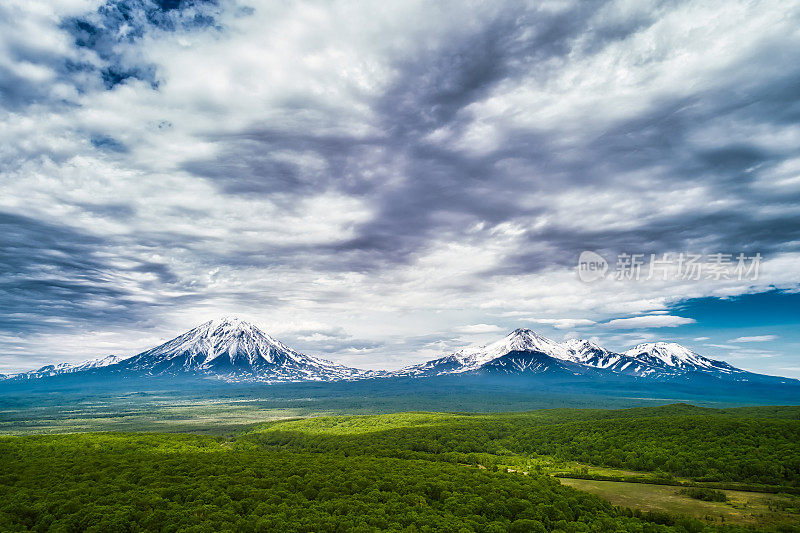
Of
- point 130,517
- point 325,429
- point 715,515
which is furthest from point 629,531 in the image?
point 325,429

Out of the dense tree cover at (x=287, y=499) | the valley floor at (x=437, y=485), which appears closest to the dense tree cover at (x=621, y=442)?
the valley floor at (x=437, y=485)

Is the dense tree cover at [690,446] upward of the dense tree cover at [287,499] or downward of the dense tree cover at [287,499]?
downward

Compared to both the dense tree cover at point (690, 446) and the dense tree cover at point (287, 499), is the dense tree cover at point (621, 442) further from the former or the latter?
the dense tree cover at point (287, 499)

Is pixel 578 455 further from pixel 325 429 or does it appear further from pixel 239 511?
pixel 325 429

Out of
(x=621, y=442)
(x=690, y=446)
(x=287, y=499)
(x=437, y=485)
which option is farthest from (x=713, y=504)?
(x=287, y=499)

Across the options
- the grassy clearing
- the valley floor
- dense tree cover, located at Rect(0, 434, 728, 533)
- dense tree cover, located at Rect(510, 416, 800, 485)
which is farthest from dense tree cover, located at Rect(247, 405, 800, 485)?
dense tree cover, located at Rect(0, 434, 728, 533)

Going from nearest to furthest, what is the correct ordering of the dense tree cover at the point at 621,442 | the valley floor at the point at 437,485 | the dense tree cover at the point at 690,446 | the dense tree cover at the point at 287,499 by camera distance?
1. the dense tree cover at the point at 287,499
2. the valley floor at the point at 437,485
3. the dense tree cover at the point at 690,446
4. the dense tree cover at the point at 621,442

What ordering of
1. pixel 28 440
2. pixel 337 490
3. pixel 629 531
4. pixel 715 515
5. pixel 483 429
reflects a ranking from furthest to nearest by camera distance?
pixel 483 429 → pixel 28 440 → pixel 337 490 → pixel 715 515 → pixel 629 531
